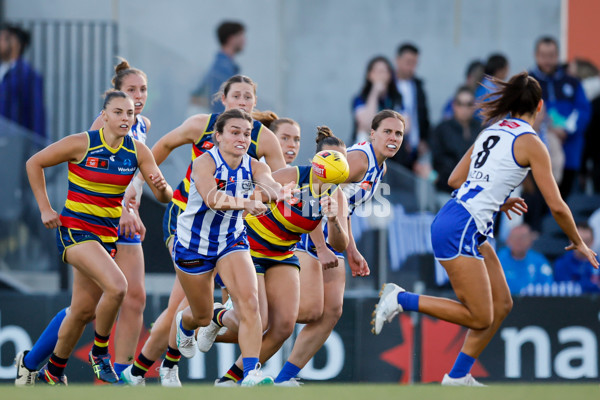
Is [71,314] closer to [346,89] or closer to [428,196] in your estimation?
[428,196]

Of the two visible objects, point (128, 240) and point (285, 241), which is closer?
point (285, 241)

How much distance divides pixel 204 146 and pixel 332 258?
1345 mm

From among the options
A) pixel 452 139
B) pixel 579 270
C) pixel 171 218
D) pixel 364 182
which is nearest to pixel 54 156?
pixel 171 218

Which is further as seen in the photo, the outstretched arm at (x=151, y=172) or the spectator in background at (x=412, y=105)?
the spectator in background at (x=412, y=105)

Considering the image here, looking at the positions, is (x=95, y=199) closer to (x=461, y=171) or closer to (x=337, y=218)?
(x=337, y=218)

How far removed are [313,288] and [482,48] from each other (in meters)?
7.78

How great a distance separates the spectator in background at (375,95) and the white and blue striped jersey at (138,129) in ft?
13.4

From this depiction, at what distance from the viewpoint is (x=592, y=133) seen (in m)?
13.1

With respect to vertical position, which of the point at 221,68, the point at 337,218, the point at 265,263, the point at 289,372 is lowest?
the point at 289,372

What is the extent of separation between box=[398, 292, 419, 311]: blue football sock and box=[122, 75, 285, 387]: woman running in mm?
1345

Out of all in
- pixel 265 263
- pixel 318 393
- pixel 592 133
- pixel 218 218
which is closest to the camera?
pixel 318 393

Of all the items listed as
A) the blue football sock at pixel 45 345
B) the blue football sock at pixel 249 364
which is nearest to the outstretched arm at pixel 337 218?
the blue football sock at pixel 249 364

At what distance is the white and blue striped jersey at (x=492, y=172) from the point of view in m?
7.24

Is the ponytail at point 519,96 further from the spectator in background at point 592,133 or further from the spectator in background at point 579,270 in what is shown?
the spectator in background at point 592,133
